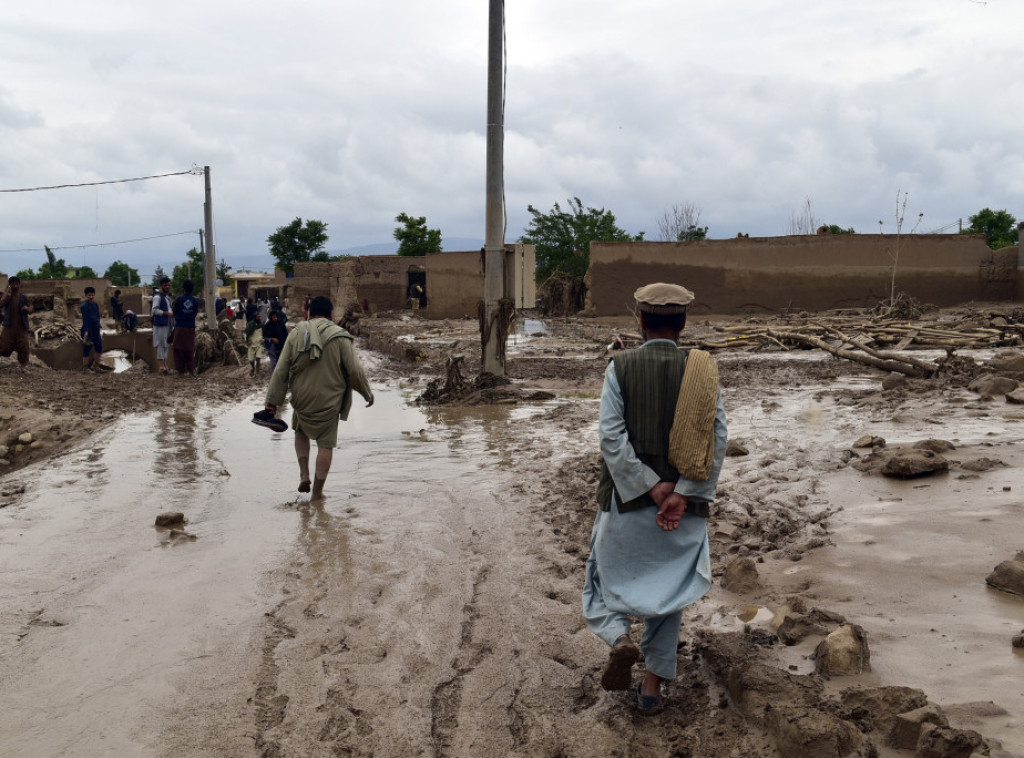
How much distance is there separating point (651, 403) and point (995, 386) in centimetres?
658

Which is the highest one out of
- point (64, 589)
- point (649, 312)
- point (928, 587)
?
point (649, 312)

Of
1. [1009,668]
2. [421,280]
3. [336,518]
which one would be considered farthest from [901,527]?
[421,280]

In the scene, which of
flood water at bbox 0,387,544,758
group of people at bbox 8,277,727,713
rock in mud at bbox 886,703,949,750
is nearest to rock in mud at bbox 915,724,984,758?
rock in mud at bbox 886,703,949,750


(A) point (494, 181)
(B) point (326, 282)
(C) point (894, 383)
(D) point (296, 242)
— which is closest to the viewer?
(C) point (894, 383)

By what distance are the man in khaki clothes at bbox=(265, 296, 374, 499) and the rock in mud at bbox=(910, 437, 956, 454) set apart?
379 cm

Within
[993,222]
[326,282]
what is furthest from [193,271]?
[993,222]

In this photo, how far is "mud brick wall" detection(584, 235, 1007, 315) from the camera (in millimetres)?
24016

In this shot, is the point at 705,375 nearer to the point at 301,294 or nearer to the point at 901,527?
the point at 901,527

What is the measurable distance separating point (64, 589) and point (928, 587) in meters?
4.16

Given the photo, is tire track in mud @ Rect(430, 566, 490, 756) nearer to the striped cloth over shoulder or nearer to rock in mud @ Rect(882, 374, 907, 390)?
the striped cloth over shoulder

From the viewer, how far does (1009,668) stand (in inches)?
122

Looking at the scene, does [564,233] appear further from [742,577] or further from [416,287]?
[742,577]

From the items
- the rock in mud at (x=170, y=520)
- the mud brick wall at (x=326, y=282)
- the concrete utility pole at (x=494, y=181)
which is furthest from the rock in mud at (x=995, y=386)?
the mud brick wall at (x=326, y=282)

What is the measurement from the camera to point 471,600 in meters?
4.49
